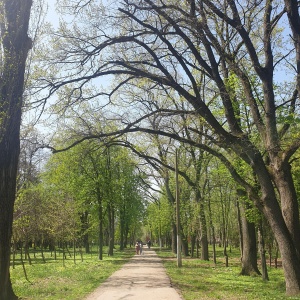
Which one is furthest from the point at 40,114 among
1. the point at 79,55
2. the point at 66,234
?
the point at 66,234

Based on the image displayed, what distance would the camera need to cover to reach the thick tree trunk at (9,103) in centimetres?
890

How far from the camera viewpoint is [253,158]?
11367mm

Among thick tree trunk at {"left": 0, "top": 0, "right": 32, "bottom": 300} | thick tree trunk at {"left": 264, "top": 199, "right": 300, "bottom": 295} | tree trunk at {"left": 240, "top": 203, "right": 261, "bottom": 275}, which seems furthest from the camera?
tree trunk at {"left": 240, "top": 203, "right": 261, "bottom": 275}

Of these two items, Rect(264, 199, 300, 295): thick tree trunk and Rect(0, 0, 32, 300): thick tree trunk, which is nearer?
Rect(0, 0, 32, 300): thick tree trunk

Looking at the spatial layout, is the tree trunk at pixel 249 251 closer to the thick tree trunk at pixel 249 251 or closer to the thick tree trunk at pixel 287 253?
the thick tree trunk at pixel 249 251

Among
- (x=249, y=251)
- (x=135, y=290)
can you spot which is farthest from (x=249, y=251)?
(x=135, y=290)

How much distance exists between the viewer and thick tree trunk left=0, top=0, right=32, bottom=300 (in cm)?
890

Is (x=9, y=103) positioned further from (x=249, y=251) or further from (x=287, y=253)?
(x=249, y=251)

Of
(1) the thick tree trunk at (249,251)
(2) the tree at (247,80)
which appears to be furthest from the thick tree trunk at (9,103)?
(1) the thick tree trunk at (249,251)

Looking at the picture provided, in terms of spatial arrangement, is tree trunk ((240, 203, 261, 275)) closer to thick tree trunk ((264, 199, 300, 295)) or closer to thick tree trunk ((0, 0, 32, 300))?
thick tree trunk ((264, 199, 300, 295))

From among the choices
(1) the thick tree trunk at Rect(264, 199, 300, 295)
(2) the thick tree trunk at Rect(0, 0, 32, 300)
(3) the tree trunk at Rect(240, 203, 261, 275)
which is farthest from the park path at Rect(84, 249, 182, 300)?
(3) the tree trunk at Rect(240, 203, 261, 275)

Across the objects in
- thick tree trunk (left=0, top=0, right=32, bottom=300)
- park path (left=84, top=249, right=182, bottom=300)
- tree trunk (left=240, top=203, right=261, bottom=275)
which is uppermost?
thick tree trunk (left=0, top=0, right=32, bottom=300)

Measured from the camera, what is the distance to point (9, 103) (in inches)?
353

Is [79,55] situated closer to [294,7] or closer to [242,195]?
[294,7]
